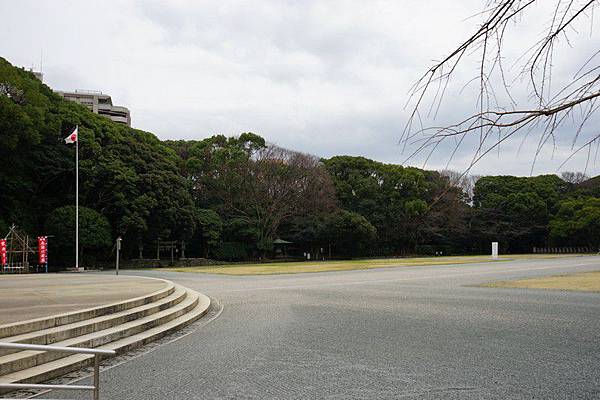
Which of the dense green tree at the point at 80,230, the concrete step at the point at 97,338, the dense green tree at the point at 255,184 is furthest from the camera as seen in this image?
the dense green tree at the point at 255,184

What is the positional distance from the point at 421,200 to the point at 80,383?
51226 millimetres

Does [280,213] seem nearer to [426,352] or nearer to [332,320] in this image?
[332,320]

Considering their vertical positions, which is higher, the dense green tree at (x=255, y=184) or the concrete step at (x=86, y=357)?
the dense green tree at (x=255, y=184)

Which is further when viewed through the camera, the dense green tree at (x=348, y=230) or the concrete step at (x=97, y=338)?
the dense green tree at (x=348, y=230)

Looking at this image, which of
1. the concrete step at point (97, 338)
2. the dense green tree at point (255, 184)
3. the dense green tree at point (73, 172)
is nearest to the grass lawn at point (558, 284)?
the concrete step at point (97, 338)

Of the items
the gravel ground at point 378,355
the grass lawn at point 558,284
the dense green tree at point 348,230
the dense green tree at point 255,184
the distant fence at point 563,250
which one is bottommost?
the distant fence at point 563,250

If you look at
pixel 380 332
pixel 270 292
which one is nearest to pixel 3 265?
pixel 270 292

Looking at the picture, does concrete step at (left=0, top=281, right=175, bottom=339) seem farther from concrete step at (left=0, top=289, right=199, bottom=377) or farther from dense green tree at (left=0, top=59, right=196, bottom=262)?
dense green tree at (left=0, top=59, right=196, bottom=262)

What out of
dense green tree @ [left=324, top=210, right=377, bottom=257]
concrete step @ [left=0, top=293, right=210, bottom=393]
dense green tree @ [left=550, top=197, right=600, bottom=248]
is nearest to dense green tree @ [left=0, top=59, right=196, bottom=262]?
dense green tree @ [left=324, top=210, right=377, bottom=257]

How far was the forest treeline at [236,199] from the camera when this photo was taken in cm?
3528

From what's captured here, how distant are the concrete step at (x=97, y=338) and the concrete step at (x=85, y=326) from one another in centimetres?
7

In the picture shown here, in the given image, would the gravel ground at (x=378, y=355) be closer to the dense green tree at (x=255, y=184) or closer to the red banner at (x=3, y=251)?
the red banner at (x=3, y=251)

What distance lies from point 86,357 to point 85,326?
4.40 feet

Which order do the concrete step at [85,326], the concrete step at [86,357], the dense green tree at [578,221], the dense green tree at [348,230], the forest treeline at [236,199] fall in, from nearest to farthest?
the concrete step at [86,357] → the concrete step at [85,326] → the forest treeline at [236,199] → the dense green tree at [348,230] → the dense green tree at [578,221]
